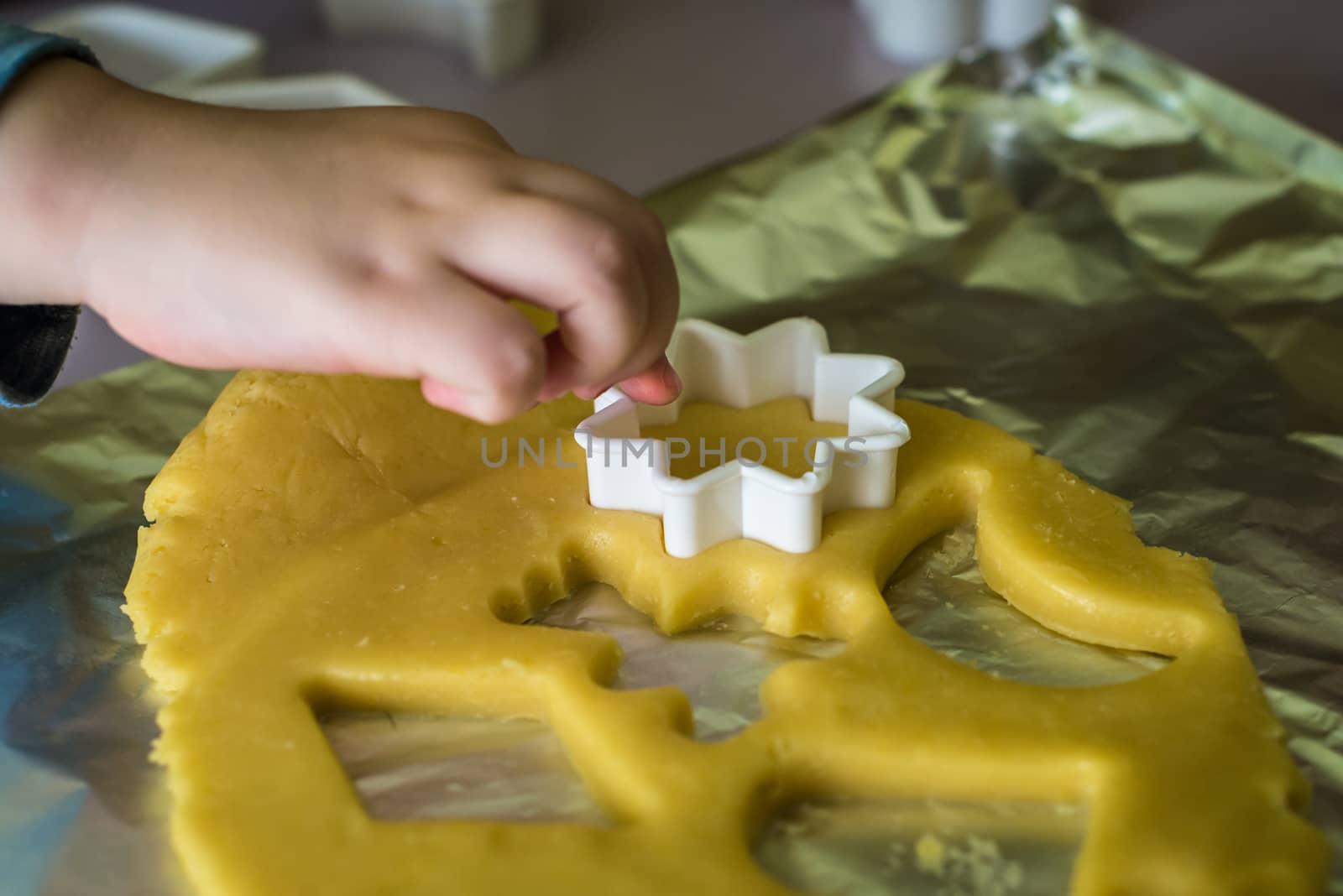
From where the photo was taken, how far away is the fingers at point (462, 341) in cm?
87

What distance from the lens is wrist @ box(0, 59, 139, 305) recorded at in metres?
0.94

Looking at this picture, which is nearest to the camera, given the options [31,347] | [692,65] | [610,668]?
[610,668]

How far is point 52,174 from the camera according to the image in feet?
3.09

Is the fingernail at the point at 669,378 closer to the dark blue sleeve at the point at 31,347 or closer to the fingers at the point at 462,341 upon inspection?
the fingers at the point at 462,341

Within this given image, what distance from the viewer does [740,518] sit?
42.6 inches

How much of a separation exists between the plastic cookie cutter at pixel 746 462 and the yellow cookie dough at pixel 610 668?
0.7 inches

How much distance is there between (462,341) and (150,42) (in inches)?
48.3

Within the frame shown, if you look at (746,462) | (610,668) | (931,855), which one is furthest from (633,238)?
(931,855)

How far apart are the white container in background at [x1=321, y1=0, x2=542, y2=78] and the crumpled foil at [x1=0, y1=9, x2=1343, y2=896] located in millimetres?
503

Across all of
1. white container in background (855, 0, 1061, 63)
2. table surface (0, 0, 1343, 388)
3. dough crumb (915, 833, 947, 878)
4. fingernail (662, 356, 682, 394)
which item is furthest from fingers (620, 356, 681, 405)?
white container in background (855, 0, 1061, 63)

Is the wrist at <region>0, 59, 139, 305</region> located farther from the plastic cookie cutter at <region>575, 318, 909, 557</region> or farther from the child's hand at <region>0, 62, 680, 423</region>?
the plastic cookie cutter at <region>575, 318, 909, 557</region>

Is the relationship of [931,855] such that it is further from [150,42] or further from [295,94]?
[150,42]

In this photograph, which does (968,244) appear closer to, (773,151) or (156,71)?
(773,151)

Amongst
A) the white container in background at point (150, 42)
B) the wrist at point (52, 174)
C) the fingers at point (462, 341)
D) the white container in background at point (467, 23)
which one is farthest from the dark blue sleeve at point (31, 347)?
the white container in background at point (467, 23)
